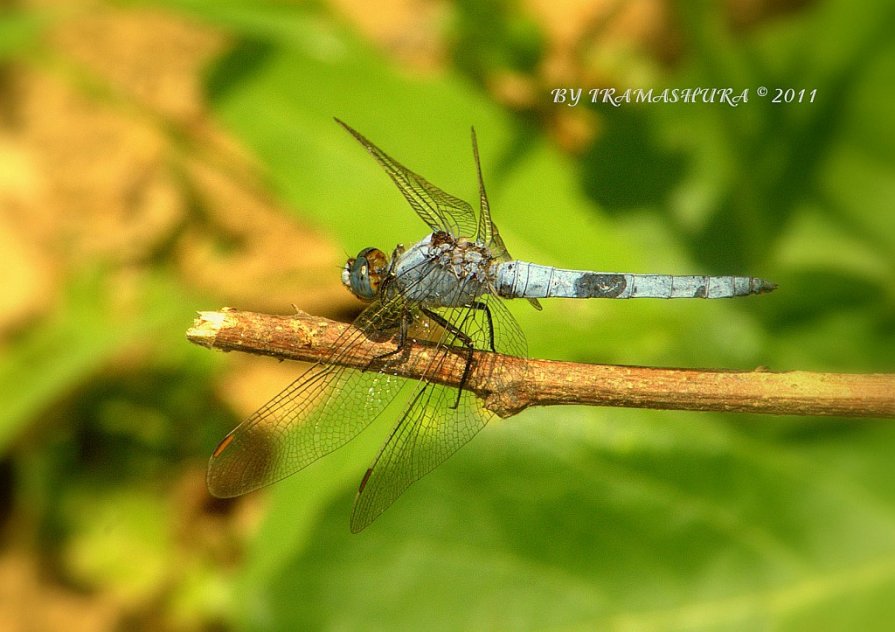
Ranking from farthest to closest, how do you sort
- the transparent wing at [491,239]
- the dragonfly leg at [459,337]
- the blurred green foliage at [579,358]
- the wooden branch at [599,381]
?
1. the blurred green foliage at [579,358]
2. the transparent wing at [491,239]
3. the dragonfly leg at [459,337]
4. the wooden branch at [599,381]

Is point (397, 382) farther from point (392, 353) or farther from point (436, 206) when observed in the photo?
point (436, 206)

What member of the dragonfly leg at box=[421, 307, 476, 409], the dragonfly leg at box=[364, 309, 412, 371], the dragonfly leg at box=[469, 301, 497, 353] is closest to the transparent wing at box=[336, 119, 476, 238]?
the dragonfly leg at box=[469, 301, 497, 353]

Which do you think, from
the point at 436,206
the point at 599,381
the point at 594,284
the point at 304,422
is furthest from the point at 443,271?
the point at 599,381

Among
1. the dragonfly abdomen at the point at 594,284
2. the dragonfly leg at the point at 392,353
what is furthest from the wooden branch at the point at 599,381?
the dragonfly abdomen at the point at 594,284

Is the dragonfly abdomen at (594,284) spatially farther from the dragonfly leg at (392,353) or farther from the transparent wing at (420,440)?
the dragonfly leg at (392,353)

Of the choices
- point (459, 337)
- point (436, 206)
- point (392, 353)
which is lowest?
point (392, 353)

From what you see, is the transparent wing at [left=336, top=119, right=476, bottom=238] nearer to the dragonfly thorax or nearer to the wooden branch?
the dragonfly thorax

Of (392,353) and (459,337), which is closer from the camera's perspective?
(392,353)
